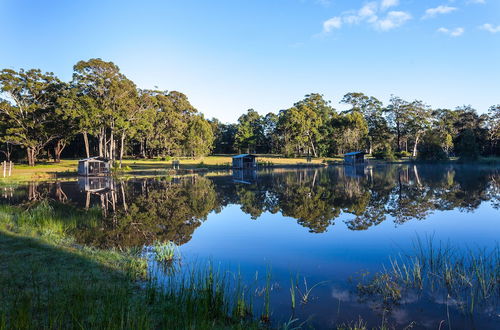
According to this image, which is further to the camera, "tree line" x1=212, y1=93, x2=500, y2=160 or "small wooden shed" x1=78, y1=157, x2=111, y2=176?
"tree line" x1=212, y1=93, x2=500, y2=160

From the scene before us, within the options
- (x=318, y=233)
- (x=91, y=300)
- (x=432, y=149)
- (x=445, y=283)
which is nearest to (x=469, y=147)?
(x=432, y=149)

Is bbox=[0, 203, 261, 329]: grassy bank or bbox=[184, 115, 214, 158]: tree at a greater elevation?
bbox=[184, 115, 214, 158]: tree

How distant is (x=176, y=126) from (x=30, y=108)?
24.0 metres

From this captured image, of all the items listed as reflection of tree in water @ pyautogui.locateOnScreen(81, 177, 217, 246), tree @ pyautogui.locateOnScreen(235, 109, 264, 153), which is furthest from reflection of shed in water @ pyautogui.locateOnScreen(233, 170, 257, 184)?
tree @ pyautogui.locateOnScreen(235, 109, 264, 153)

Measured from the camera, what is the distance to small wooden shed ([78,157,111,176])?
36.8 m

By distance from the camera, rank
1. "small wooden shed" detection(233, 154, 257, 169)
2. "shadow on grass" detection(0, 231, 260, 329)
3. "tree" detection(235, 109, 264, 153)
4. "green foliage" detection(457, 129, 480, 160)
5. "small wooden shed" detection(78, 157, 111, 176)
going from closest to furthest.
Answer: "shadow on grass" detection(0, 231, 260, 329) → "small wooden shed" detection(78, 157, 111, 176) → "small wooden shed" detection(233, 154, 257, 169) → "green foliage" detection(457, 129, 480, 160) → "tree" detection(235, 109, 264, 153)

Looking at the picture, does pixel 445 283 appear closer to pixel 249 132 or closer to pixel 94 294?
pixel 94 294

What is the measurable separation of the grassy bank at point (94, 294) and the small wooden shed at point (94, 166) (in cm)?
3118

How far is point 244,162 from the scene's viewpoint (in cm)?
4972

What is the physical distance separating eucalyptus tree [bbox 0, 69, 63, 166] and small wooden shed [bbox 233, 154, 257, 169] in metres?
28.3

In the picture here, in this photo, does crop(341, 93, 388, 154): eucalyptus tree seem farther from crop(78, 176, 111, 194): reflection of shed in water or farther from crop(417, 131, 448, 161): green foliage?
crop(78, 176, 111, 194): reflection of shed in water

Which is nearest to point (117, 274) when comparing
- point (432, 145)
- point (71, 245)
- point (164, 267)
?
point (164, 267)

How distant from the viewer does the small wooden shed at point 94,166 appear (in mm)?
36812

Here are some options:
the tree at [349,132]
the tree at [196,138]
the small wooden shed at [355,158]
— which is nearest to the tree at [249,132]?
the tree at [196,138]
